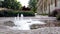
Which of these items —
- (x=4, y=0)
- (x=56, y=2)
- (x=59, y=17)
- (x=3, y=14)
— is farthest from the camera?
(x=4, y=0)

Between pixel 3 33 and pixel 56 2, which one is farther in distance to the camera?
pixel 56 2

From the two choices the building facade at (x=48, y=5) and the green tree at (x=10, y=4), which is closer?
the building facade at (x=48, y=5)

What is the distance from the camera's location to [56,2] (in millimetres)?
23469

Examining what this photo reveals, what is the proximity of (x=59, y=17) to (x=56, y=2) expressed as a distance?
31.3 ft

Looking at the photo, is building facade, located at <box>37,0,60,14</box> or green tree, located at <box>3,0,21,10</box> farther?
green tree, located at <box>3,0,21,10</box>

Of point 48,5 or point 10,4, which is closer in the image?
point 48,5

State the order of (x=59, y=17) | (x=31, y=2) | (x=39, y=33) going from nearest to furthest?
(x=39, y=33) → (x=59, y=17) → (x=31, y=2)

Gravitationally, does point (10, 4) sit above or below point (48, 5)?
above

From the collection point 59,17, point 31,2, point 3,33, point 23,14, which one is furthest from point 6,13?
point 31,2

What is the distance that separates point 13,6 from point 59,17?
17.9m

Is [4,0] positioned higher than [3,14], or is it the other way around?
[4,0]

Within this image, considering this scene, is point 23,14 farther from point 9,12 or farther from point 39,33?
point 39,33

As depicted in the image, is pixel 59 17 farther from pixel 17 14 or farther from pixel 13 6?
pixel 13 6

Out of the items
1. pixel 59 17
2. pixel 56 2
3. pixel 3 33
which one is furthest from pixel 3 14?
pixel 3 33
